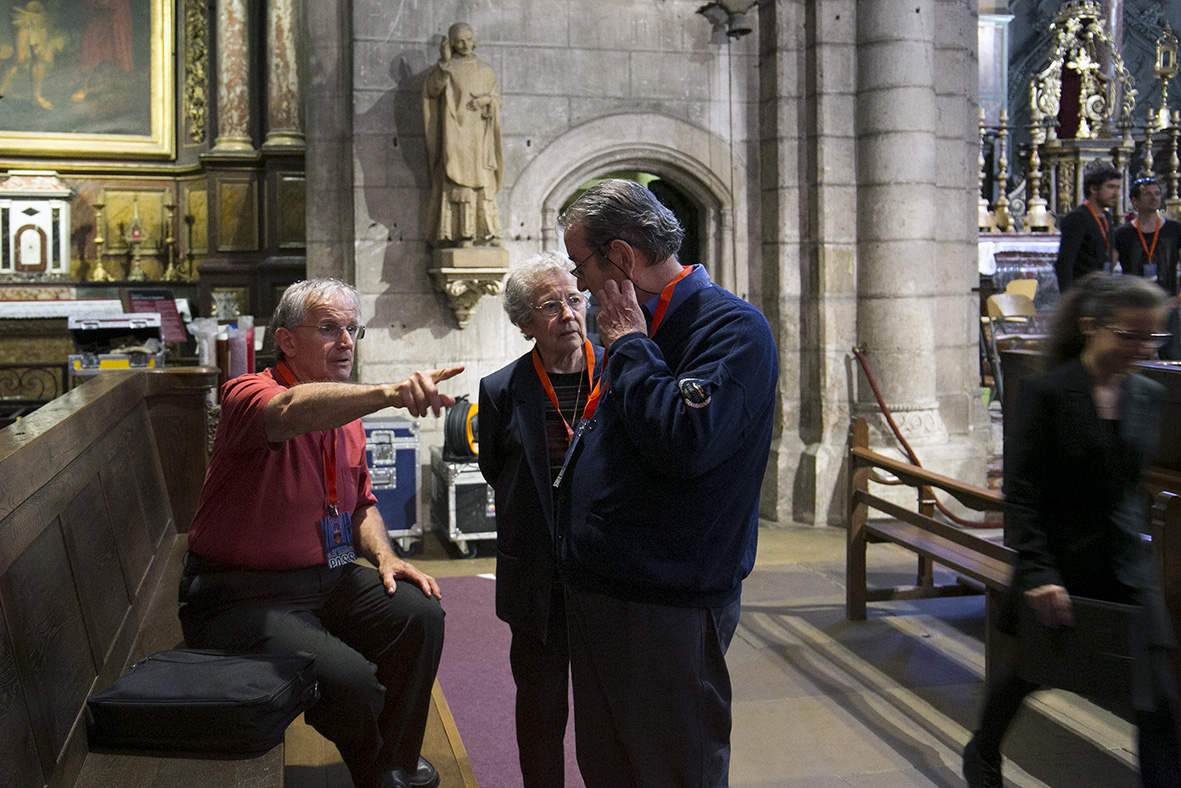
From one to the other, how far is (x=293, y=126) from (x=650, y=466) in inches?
367

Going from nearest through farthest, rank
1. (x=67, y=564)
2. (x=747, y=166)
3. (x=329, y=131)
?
(x=67, y=564)
(x=329, y=131)
(x=747, y=166)

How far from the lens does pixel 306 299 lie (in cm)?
289

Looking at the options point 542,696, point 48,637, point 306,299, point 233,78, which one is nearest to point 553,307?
point 306,299

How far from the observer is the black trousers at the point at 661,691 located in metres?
1.98

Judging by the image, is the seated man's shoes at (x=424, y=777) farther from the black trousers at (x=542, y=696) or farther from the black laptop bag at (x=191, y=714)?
the black laptop bag at (x=191, y=714)

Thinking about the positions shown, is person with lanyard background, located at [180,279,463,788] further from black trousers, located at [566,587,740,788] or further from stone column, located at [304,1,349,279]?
stone column, located at [304,1,349,279]

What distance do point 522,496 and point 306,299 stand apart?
0.77 m

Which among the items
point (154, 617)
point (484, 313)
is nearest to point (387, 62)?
point (484, 313)

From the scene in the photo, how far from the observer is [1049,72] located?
15328 mm

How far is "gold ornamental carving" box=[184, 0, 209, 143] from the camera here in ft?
35.9

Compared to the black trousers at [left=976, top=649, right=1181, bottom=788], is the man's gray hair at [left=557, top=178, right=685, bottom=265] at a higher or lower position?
higher

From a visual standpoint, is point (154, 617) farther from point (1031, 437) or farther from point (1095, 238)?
point (1095, 238)

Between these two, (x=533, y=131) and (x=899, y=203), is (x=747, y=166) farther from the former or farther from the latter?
(x=533, y=131)

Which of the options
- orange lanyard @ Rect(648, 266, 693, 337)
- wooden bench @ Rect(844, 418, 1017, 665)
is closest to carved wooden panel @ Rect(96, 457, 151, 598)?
orange lanyard @ Rect(648, 266, 693, 337)
